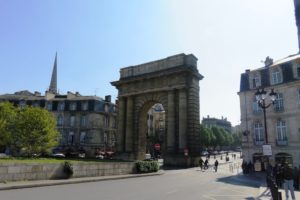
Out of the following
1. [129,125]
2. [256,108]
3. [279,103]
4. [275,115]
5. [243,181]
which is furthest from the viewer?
[129,125]

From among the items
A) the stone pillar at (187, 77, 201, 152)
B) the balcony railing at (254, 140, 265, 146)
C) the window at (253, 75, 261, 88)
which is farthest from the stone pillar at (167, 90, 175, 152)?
the window at (253, 75, 261, 88)

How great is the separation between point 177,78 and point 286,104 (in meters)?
13.6

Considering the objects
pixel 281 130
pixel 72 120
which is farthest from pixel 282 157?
pixel 72 120

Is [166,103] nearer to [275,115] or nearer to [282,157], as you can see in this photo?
[275,115]

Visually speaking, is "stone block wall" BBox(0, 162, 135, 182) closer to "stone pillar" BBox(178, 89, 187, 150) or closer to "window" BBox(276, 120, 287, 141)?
"stone pillar" BBox(178, 89, 187, 150)

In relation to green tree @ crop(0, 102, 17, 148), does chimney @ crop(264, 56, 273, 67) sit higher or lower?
higher

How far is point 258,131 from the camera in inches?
1350

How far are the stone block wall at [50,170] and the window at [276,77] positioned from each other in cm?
2058

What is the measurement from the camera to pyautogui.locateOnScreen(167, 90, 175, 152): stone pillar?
3644cm

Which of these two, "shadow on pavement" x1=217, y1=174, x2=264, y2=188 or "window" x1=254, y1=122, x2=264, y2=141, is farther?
"window" x1=254, y1=122, x2=264, y2=141

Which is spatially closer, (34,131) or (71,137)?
(34,131)

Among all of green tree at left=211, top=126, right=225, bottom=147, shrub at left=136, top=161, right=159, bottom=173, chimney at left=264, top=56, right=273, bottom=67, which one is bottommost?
shrub at left=136, top=161, right=159, bottom=173

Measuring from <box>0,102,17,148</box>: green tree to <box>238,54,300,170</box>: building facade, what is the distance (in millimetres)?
31887

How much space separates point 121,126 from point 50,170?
83.3 feet
